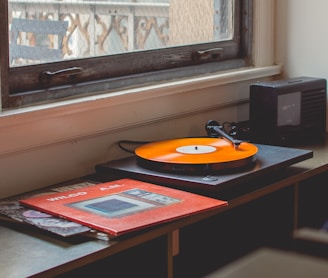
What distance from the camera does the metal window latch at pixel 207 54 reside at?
2309 mm

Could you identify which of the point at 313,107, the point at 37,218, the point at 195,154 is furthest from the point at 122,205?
the point at 313,107

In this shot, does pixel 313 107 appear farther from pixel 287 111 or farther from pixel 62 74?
pixel 62 74

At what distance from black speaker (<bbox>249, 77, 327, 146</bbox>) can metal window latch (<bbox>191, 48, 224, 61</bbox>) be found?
21cm

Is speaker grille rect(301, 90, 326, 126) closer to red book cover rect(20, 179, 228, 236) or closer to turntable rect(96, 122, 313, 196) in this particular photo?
turntable rect(96, 122, 313, 196)

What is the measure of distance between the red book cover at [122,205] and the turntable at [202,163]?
0.04 metres

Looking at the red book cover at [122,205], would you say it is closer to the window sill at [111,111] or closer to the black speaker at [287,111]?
the window sill at [111,111]

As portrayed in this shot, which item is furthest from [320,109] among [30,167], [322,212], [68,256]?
[68,256]

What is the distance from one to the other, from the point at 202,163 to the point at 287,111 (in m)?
0.59

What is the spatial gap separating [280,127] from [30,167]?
793mm

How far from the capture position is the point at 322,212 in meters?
2.12

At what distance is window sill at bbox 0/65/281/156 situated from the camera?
1717mm

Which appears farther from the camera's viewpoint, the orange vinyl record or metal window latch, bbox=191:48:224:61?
metal window latch, bbox=191:48:224:61

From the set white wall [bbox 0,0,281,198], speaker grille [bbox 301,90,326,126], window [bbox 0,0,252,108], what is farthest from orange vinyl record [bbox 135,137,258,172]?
speaker grille [bbox 301,90,326,126]

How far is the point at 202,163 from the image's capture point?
67.2 inches
